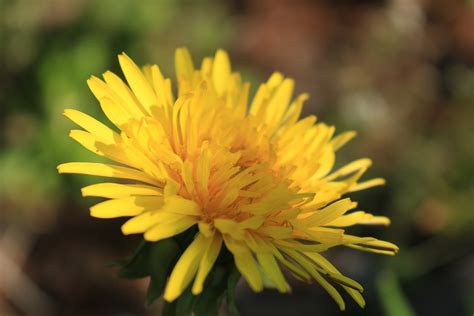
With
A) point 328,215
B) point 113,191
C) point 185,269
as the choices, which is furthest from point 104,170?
point 328,215

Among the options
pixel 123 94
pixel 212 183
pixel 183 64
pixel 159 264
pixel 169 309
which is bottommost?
pixel 169 309

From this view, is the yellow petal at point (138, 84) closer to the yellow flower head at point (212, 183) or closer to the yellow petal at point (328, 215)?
the yellow flower head at point (212, 183)

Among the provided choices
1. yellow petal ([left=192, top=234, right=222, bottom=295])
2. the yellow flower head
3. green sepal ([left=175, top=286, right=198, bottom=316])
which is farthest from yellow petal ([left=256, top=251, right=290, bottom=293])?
green sepal ([left=175, top=286, right=198, bottom=316])

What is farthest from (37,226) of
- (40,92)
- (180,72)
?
(180,72)

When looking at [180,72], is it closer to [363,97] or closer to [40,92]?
[40,92]

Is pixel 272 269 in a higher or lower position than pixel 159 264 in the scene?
higher

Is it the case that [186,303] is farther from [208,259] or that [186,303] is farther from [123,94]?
[123,94]
